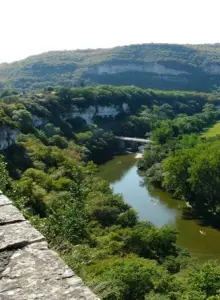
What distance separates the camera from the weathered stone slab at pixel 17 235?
163 inches

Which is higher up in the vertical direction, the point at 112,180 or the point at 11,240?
the point at 11,240

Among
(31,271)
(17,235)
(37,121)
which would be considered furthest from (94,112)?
(31,271)

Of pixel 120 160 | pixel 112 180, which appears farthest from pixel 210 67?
pixel 112 180

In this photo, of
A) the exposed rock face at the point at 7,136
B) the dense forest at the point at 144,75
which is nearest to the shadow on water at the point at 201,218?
the exposed rock face at the point at 7,136

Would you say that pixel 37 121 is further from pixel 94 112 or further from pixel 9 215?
pixel 9 215

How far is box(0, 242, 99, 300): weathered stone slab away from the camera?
11.7ft

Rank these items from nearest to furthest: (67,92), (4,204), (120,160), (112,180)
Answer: (4,204) < (112,180) < (120,160) < (67,92)

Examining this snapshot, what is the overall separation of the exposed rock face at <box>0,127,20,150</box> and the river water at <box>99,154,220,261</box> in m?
14.8

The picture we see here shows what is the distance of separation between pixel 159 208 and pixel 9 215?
142ft

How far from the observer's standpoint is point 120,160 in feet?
258

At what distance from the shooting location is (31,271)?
3828 millimetres

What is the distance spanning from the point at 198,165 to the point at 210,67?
525 ft

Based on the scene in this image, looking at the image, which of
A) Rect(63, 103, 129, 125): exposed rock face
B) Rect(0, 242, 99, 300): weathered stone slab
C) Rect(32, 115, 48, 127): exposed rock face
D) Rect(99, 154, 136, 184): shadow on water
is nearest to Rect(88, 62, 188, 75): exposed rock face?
Rect(63, 103, 129, 125): exposed rock face

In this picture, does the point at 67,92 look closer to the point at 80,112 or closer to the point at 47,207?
the point at 80,112
